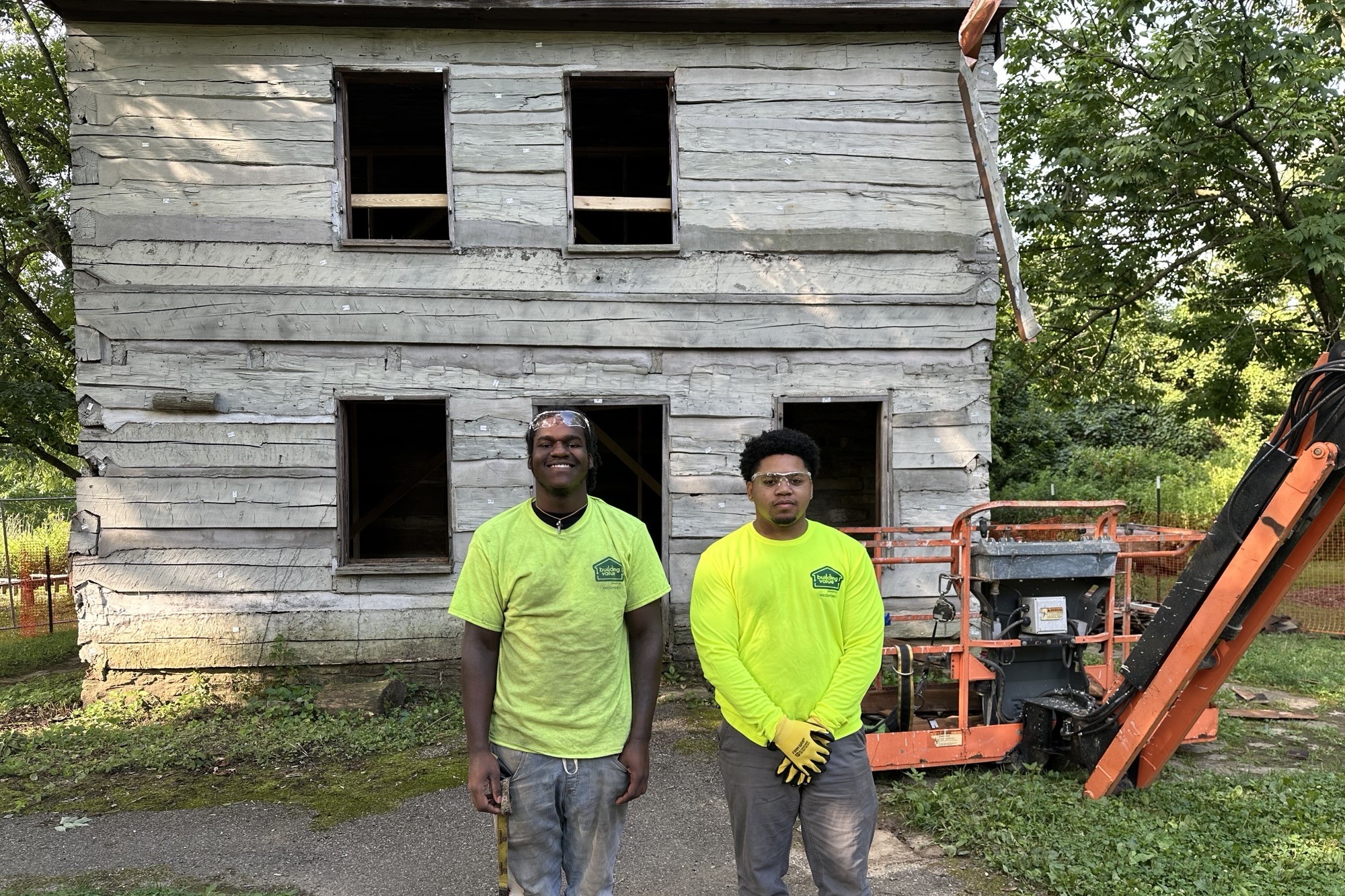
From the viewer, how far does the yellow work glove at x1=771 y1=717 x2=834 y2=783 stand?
9.01 feet

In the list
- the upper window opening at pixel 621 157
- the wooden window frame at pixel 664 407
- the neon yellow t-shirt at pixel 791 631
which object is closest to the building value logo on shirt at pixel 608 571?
the neon yellow t-shirt at pixel 791 631

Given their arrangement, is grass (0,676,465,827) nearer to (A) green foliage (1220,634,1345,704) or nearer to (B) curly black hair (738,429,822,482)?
(B) curly black hair (738,429,822,482)

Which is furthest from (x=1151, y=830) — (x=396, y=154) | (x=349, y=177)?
(x=396, y=154)

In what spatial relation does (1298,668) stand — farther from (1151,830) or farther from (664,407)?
(664,407)

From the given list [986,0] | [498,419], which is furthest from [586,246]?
[986,0]

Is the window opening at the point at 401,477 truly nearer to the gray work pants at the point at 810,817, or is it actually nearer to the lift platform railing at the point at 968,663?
the lift platform railing at the point at 968,663

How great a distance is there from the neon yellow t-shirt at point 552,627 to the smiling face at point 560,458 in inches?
5.5

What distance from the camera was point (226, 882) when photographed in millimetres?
4094

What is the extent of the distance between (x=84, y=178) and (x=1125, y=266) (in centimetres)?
1167

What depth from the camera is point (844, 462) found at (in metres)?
10.4

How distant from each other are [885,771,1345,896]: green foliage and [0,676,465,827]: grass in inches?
122

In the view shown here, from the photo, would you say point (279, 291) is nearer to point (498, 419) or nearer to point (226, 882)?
point (498, 419)

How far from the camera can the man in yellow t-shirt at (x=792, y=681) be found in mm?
2816

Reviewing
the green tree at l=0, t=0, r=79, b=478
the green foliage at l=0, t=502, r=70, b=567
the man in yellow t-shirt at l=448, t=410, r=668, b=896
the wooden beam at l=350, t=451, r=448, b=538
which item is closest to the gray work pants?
the man in yellow t-shirt at l=448, t=410, r=668, b=896
